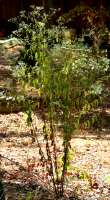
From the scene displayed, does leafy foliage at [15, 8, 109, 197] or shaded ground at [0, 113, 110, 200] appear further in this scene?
shaded ground at [0, 113, 110, 200]

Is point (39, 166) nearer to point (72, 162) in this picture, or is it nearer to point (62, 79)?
point (72, 162)

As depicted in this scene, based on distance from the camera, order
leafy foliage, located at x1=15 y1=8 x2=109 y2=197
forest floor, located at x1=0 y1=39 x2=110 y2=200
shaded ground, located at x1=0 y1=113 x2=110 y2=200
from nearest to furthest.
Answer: leafy foliage, located at x1=15 y1=8 x2=109 y2=197 → forest floor, located at x1=0 y1=39 x2=110 y2=200 → shaded ground, located at x1=0 y1=113 x2=110 y2=200

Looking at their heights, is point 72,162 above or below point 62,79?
below

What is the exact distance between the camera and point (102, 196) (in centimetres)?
585

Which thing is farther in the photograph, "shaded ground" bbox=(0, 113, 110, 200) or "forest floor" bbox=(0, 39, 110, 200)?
"shaded ground" bbox=(0, 113, 110, 200)

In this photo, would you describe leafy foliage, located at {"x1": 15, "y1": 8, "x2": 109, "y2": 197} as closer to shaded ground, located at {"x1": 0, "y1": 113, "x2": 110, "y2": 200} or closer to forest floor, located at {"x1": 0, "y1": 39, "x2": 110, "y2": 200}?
forest floor, located at {"x1": 0, "y1": 39, "x2": 110, "y2": 200}

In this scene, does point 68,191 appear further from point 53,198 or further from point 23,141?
point 23,141

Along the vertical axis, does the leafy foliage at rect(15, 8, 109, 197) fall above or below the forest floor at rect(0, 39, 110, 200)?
above

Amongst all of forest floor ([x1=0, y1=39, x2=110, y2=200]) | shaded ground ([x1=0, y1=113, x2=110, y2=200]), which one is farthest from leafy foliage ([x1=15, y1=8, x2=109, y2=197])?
shaded ground ([x1=0, y1=113, x2=110, y2=200])

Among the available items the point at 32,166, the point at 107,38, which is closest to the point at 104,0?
the point at 107,38

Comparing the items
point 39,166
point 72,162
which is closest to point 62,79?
point 39,166

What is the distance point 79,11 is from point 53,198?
9.39m

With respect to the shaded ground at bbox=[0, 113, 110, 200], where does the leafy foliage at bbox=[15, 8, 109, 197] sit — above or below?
above

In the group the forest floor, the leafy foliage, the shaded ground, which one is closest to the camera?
the leafy foliage
